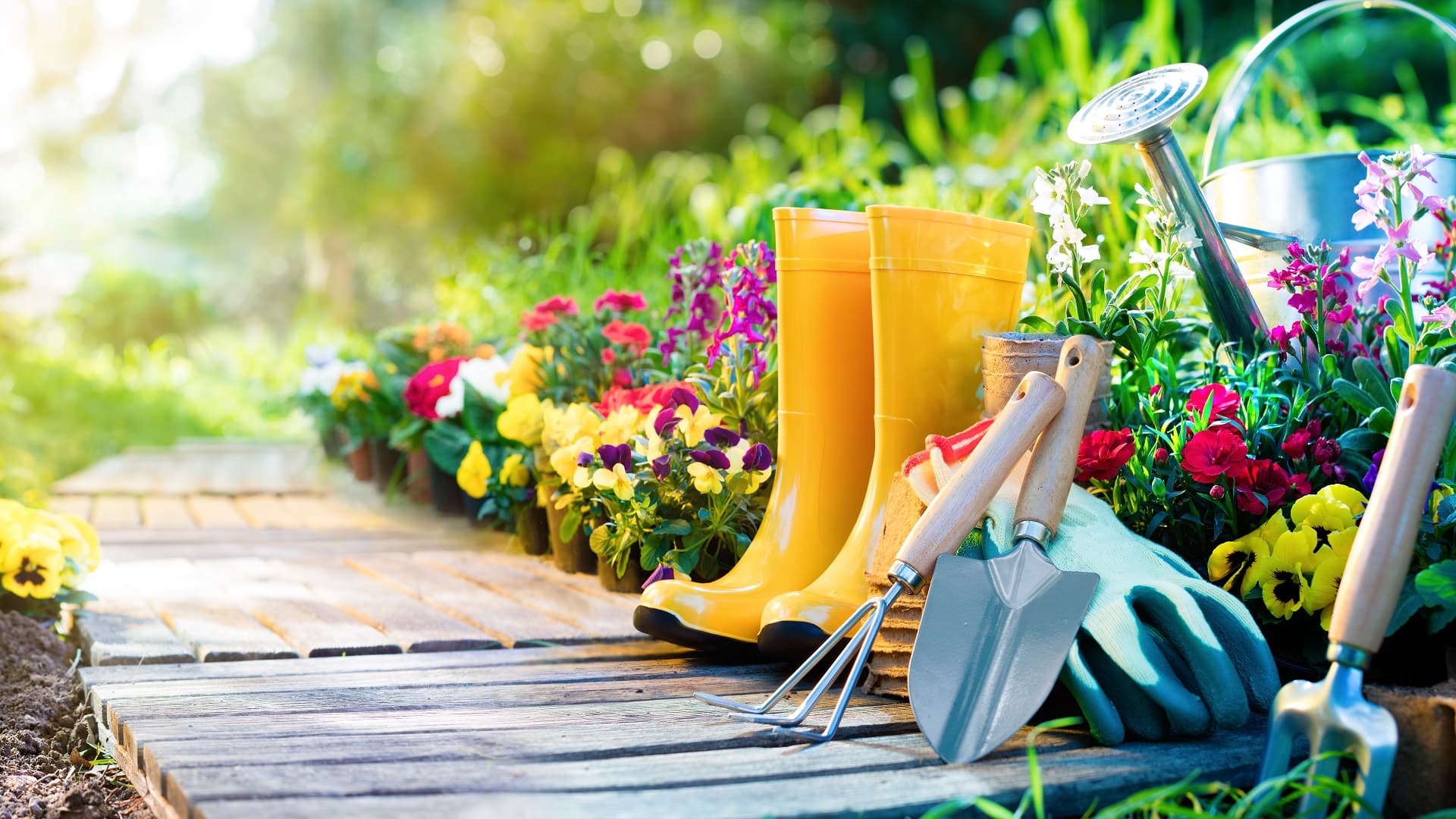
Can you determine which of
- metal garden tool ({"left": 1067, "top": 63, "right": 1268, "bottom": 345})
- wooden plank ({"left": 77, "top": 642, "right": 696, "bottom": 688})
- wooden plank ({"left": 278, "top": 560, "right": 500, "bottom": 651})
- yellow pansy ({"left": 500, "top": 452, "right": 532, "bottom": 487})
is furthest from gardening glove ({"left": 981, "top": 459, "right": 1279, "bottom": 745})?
yellow pansy ({"left": 500, "top": 452, "right": 532, "bottom": 487})

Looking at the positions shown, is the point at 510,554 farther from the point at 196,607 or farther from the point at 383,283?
the point at 383,283

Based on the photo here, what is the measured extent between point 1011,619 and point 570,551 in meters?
1.19

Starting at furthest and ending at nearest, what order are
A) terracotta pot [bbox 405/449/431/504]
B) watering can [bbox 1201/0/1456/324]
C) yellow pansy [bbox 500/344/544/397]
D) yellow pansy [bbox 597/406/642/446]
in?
terracotta pot [bbox 405/449/431/504], yellow pansy [bbox 500/344/544/397], yellow pansy [bbox 597/406/642/446], watering can [bbox 1201/0/1456/324]

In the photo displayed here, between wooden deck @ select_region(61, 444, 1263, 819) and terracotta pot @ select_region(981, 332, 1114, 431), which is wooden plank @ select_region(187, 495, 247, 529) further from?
terracotta pot @ select_region(981, 332, 1114, 431)

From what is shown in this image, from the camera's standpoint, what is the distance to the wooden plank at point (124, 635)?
1.49 m

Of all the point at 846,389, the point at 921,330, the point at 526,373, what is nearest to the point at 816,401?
the point at 846,389

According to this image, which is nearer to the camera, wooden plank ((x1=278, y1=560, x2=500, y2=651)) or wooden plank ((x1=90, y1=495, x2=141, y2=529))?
wooden plank ((x1=278, y1=560, x2=500, y2=651))

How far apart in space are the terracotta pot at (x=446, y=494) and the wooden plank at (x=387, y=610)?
0.70 metres

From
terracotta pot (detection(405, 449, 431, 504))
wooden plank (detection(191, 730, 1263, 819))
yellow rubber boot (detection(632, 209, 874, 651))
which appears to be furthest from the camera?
terracotta pot (detection(405, 449, 431, 504))

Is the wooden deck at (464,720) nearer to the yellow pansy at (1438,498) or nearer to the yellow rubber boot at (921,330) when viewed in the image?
the yellow rubber boot at (921,330)

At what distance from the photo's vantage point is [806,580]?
5.22 ft

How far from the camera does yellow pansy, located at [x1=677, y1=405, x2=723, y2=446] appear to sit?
6.08ft

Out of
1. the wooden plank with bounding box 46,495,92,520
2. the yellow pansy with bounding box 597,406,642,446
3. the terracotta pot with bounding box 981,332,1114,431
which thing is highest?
the terracotta pot with bounding box 981,332,1114,431

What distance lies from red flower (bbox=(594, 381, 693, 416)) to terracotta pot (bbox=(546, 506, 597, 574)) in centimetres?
22
